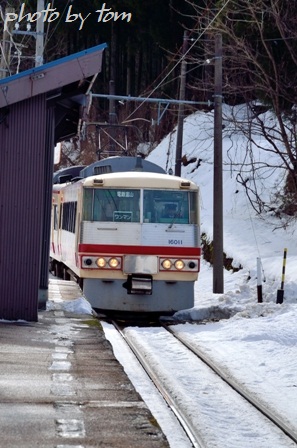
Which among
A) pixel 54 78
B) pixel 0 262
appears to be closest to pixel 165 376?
pixel 0 262

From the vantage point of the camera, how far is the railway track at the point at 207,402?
8273 millimetres

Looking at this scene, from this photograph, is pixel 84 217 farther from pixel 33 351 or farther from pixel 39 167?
pixel 33 351

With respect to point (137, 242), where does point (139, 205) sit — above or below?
above

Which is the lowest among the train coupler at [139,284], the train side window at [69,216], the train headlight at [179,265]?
the train coupler at [139,284]

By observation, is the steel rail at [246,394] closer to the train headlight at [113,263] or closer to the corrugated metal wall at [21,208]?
the corrugated metal wall at [21,208]

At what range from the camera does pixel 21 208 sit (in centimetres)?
1402

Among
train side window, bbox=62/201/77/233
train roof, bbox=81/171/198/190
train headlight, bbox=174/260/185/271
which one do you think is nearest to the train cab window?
train roof, bbox=81/171/198/190

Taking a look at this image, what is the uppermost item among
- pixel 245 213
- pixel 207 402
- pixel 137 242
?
pixel 245 213

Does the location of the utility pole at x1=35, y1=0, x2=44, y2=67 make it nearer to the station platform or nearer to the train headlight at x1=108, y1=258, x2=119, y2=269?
the train headlight at x1=108, y1=258, x2=119, y2=269

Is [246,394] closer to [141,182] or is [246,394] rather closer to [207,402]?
[207,402]

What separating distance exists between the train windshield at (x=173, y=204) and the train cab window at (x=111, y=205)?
233 millimetres

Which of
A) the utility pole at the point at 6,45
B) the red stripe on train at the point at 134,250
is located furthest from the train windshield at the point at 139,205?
the utility pole at the point at 6,45

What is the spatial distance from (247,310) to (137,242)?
224 cm

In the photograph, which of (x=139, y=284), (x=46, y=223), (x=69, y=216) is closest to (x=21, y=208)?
(x=46, y=223)
